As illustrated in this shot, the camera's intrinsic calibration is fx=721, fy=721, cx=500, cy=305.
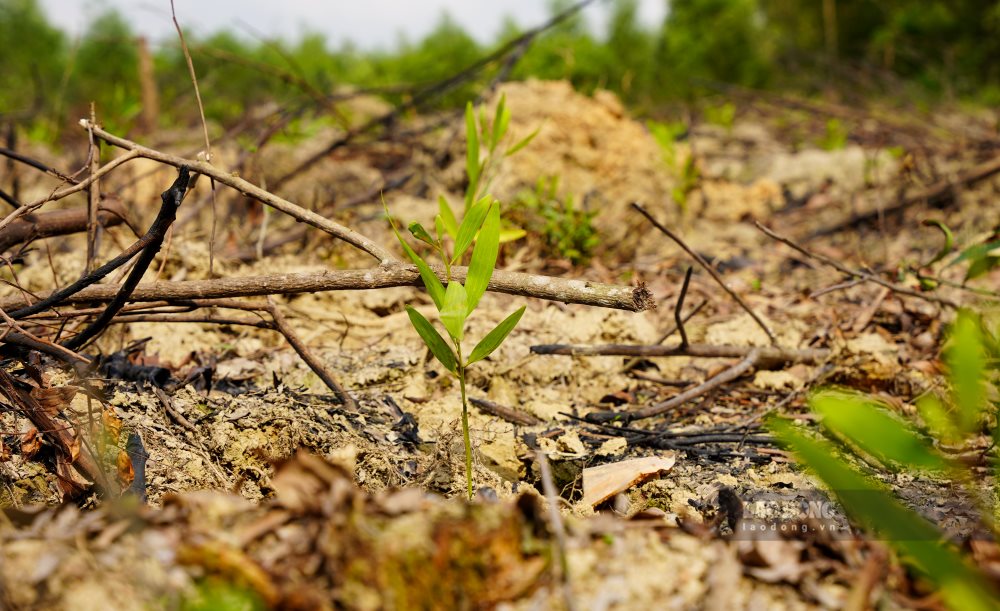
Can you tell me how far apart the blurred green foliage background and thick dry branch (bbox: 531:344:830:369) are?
13.2 feet

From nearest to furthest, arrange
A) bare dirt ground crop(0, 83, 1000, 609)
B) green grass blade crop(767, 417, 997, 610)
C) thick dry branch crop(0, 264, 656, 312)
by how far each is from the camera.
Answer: green grass blade crop(767, 417, 997, 610) < bare dirt ground crop(0, 83, 1000, 609) < thick dry branch crop(0, 264, 656, 312)

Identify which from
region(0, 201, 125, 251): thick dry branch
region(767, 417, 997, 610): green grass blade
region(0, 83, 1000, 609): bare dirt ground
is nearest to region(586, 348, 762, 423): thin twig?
region(0, 83, 1000, 609): bare dirt ground

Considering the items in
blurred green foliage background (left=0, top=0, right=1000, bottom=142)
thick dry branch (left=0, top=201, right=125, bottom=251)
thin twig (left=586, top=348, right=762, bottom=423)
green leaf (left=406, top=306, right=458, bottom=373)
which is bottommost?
thin twig (left=586, top=348, right=762, bottom=423)

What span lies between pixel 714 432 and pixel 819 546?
38.3 inches

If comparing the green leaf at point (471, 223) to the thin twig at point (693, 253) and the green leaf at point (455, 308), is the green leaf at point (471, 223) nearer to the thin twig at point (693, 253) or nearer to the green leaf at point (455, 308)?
the green leaf at point (455, 308)

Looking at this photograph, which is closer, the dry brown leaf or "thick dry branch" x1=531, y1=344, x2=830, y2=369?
the dry brown leaf

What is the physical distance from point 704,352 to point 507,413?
0.66 meters

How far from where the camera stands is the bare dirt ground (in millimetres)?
840

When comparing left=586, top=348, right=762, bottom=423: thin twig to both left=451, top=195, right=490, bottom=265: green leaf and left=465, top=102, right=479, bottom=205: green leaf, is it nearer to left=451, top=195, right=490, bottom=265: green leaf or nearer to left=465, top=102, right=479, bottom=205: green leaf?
left=451, top=195, right=490, bottom=265: green leaf

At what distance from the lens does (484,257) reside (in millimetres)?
1362

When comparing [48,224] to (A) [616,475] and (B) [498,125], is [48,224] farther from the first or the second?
(A) [616,475]

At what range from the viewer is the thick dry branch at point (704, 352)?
213 cm

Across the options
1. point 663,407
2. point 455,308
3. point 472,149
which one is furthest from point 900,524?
point 472,149

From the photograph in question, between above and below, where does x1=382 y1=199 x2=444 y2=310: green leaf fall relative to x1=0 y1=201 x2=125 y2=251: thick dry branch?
above
